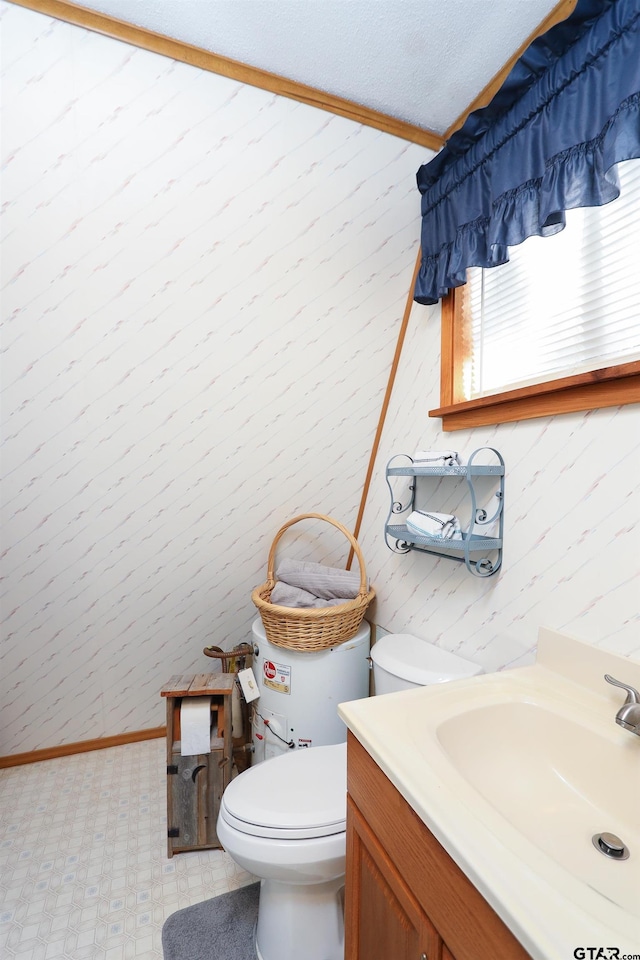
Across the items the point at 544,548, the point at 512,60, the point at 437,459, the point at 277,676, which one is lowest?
the point at 277,676

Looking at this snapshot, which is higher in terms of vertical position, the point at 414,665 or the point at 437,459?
the point at 437,459

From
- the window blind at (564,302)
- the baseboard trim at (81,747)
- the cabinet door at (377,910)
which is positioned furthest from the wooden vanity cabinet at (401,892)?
the baseboard trim at (81,747)

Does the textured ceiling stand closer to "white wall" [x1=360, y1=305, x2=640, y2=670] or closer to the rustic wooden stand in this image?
"white wall" [x1=360, y1=305, x2=640, y2=670]

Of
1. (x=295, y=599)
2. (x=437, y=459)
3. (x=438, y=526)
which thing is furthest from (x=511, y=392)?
(x=295, y=599)

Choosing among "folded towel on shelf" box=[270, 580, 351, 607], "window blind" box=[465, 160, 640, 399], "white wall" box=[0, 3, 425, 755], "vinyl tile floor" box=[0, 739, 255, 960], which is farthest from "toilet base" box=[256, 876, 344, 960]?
"window blind" box=[465, 160, 640, 399]

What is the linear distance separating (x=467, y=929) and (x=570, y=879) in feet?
0.52

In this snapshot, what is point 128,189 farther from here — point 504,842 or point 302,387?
point 504,842

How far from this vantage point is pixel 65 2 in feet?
4.35

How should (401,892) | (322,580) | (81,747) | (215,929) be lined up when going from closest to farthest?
(401,892) → (215,929) → (322,580) → (81,747)

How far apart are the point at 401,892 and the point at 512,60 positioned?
2.17 metres

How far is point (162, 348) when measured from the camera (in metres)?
1.73

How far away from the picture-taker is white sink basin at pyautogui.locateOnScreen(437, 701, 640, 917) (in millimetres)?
770

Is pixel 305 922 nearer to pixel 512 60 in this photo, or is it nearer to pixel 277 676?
pixel 277 676

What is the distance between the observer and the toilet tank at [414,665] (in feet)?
4.50
